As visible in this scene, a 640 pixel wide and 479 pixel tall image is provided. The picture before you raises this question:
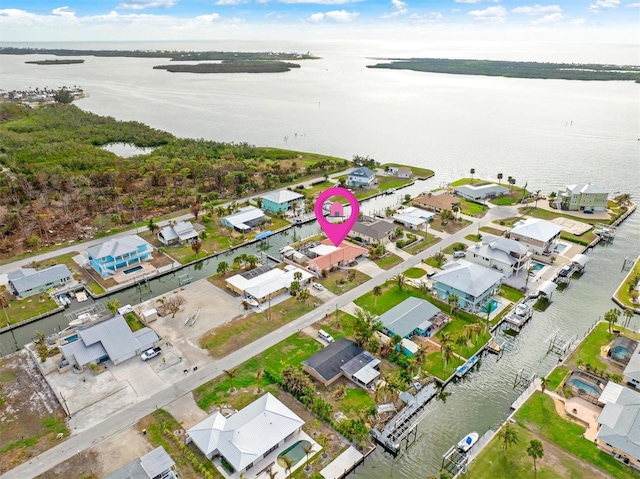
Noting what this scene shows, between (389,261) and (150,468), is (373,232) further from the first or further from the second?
(150,468)

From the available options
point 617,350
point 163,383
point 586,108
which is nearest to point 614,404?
point 617,350

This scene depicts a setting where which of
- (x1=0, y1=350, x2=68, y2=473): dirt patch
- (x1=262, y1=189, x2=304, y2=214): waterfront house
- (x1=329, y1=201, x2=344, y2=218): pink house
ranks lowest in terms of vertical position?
(x1=0, y1=350, x2=68, y2=473): dirt patch

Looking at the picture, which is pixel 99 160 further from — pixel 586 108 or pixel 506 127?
pixel 586 108

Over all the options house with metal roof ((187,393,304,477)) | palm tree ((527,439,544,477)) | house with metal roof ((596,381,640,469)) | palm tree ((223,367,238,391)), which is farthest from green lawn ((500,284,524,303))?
palm tree ((223,367,238,391))

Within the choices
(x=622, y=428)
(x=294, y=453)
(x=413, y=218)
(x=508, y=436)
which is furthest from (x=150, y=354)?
(x=413, y=218)

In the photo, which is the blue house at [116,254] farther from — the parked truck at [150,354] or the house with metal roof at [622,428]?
the house with metal roof at [622,428]

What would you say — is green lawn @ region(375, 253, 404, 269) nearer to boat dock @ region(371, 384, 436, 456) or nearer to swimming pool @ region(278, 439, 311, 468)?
boat dock @ region(371, 384, 436, 456)

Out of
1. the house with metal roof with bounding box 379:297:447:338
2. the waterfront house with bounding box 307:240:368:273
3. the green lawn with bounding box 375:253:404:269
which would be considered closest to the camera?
the house with metal roof with bounding box 379:297:447:338
